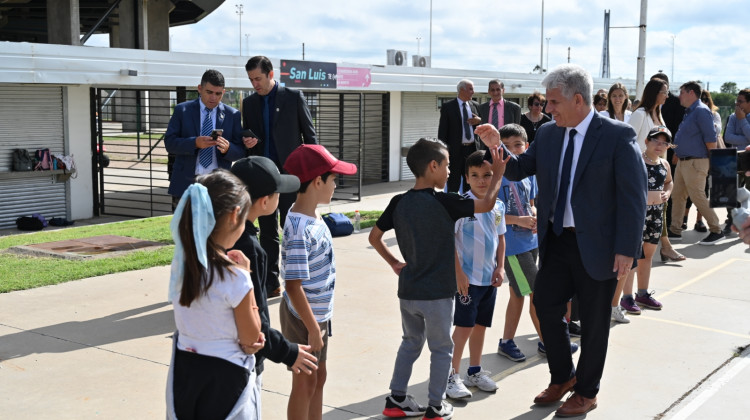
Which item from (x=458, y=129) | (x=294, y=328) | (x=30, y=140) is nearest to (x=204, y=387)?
(x=294, y=328)

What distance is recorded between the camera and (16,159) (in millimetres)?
13289

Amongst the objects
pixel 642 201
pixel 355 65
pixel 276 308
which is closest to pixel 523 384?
pixel 642 201

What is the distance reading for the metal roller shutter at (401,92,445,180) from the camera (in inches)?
829

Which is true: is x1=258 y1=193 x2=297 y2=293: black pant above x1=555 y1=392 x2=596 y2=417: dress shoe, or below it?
above

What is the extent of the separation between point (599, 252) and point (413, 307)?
116 centimetres

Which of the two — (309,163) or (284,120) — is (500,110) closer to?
(284,120)

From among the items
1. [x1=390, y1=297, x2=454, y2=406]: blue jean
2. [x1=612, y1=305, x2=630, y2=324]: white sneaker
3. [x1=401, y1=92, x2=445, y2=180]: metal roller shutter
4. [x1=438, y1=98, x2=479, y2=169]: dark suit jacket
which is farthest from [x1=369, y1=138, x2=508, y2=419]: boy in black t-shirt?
[x1=401, y1=92, x2=445, y2=180]: metal roller shutter

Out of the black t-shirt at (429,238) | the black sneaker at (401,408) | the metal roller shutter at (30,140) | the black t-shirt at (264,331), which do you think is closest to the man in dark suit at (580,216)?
the black t-shirt at (429,238)

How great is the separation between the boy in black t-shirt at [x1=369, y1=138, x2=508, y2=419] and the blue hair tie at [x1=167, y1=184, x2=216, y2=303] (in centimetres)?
168

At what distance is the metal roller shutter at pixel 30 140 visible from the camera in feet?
43.4

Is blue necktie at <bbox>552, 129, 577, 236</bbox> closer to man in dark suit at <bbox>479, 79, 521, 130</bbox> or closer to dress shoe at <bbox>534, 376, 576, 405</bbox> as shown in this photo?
dress shoe at <bbox>534, 376, 576, 405</bbox>

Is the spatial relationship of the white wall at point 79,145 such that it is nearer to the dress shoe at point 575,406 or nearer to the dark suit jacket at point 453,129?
the dark suit jacket at point 453,129

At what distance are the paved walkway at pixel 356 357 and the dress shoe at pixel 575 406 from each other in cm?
7

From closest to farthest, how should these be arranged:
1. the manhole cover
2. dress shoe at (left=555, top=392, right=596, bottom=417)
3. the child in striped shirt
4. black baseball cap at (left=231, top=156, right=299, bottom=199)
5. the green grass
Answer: black baseball cap at (left=231, top=156, right=299, bottom=199) → dress shoe at (left=555, top=392, right=596, bottom=417) → the child in striped shirt → the green grass → the manhole cover
